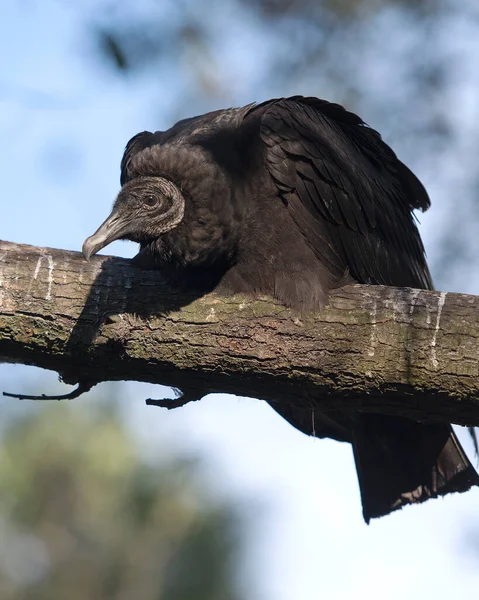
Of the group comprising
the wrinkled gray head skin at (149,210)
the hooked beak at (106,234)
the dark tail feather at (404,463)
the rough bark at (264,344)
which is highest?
the wrinkled gray head skin at (149,210)

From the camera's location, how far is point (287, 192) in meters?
3.63

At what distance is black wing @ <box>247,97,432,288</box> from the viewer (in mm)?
3656

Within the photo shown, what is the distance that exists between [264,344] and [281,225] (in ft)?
2.24

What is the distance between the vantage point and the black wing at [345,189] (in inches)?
144

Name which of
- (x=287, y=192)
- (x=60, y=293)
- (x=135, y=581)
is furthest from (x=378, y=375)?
(x=135, y=581)

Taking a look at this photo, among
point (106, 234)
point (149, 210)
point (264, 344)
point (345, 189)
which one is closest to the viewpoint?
point (264, 344)

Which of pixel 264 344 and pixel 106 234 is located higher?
pixel 106 234

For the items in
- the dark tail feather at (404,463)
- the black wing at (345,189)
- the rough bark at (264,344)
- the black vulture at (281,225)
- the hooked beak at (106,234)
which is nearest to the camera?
the rough bark at (264,344)

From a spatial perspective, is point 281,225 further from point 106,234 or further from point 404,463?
point 404,463

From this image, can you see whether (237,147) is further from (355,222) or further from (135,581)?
(135,581)

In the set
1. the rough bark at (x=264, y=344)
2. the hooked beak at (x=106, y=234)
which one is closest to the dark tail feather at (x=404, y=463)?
the rough bark at (x=264, y=344)

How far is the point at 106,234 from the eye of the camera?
3.44 metres

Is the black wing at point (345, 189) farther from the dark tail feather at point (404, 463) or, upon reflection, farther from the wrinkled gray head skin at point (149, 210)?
the dark tail feather at point (404, 463)

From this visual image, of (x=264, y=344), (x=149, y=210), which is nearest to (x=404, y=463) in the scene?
(x=264, y=344)
